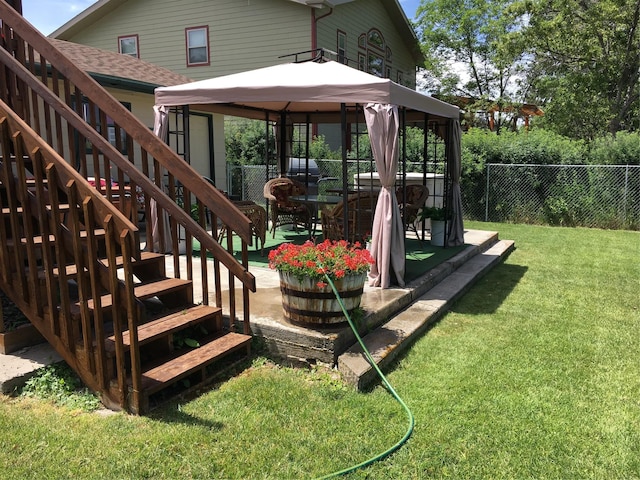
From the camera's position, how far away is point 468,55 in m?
21.1

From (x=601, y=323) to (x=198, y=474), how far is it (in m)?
3.78

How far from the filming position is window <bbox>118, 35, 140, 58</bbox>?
16000 mm

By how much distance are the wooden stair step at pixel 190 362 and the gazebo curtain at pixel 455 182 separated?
456 centimetres

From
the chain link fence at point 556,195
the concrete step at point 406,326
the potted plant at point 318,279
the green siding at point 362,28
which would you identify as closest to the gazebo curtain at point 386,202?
the concrete step at point 406,326

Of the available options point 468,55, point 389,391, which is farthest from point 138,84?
point 468,55

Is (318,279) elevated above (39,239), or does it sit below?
below

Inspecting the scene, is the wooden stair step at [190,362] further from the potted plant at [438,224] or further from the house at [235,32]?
the house at [235,32]

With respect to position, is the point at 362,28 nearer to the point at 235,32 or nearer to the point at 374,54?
the point at 374,54

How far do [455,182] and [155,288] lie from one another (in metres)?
4.95

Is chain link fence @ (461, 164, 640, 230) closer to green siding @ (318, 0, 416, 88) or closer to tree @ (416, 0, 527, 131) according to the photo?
green siding @ (318, 0, 416, 88)

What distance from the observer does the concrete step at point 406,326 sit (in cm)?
332

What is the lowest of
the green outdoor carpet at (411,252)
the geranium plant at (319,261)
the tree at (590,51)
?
the green outdoor carpet at (411,252)

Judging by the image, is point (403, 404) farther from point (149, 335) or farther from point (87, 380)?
point (87, 380)

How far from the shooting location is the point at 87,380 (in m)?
2.96
